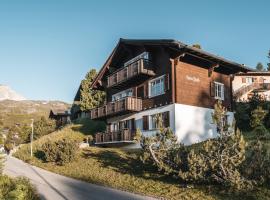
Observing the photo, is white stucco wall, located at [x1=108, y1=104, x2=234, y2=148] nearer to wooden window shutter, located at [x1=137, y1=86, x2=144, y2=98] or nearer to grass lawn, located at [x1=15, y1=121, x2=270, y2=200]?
wooden window shutter, located at [x1=137, y1=86, x2=144, y2=98]

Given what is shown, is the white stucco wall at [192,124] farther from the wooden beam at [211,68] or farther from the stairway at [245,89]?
the stairway at [245,89]

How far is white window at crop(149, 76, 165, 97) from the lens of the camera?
1237 inches

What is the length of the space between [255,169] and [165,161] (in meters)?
5.22

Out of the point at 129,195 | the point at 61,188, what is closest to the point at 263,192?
the point at 129,195

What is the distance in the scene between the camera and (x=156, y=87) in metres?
32.2

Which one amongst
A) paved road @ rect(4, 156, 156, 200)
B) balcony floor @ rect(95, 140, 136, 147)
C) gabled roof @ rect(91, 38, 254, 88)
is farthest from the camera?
balcony floor @ rect(95, 140, 136, 147)

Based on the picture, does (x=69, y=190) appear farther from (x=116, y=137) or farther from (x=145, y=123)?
(x=116, y=137)

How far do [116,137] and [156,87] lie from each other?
6858mm

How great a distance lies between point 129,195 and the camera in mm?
17672

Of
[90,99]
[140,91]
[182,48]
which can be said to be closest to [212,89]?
[182,48]

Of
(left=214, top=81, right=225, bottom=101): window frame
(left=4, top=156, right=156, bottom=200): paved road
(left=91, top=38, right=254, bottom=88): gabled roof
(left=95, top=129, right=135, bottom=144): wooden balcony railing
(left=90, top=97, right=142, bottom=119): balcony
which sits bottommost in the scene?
(left=4, top=156, right=156, bottom=200): paved road

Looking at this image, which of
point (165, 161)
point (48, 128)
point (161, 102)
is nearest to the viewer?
point (165, 161)

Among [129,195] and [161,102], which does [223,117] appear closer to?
[129,195]

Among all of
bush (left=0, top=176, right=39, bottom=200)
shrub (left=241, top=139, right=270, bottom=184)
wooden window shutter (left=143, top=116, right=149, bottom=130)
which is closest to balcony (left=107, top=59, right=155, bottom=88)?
wooden window shutter (left=143, top=116, right=149, bottom=130)
